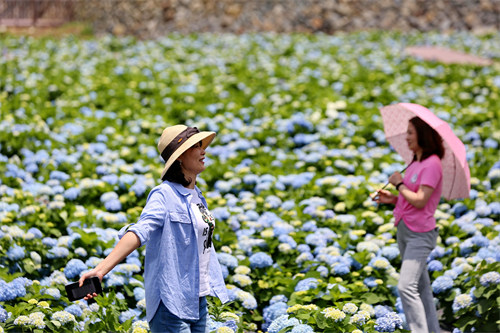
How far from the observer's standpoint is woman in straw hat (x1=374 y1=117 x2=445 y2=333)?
124 inches

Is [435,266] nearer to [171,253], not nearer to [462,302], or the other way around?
[462,302]

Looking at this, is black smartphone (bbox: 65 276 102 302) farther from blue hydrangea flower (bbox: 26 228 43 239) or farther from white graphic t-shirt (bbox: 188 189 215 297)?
blue hydrangea flower (bbox: 26 228 43 239)

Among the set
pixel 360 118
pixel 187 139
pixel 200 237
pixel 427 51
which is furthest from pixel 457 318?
pixel 427 51

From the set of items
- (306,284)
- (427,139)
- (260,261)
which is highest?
(427,139)

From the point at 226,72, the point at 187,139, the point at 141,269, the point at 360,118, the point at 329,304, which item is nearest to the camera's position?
the point at 187,139

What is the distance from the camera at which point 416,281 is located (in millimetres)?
3184

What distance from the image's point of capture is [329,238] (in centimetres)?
427

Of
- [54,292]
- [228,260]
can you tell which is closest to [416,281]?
[228,260]

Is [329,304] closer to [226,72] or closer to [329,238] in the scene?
[329,238]

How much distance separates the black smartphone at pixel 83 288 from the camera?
209 cm

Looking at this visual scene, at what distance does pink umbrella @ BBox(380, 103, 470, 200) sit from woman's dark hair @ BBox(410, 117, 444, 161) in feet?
0.18

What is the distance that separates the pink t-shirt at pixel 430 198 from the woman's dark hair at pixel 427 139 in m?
0.06

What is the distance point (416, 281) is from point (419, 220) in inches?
15.0

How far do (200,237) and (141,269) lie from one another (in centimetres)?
154
